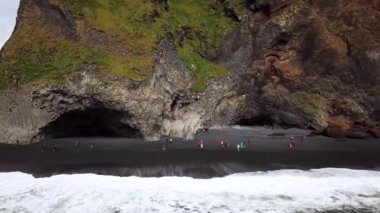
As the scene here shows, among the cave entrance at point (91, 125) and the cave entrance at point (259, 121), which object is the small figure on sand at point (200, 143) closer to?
the cave entrance at point (91, 125)

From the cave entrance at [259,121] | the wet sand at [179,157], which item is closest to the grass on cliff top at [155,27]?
the cave entrance at [259,121]

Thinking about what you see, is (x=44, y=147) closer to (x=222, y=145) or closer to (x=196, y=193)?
(x=222, y=145)

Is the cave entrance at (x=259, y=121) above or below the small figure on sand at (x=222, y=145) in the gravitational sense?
above

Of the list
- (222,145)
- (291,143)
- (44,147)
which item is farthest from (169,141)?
(291,143)

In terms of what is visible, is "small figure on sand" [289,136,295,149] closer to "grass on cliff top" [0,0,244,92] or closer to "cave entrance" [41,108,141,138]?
"grass on cliff top" [0,0,244,92]

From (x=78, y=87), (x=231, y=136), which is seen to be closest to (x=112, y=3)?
(x=78, y=87)
